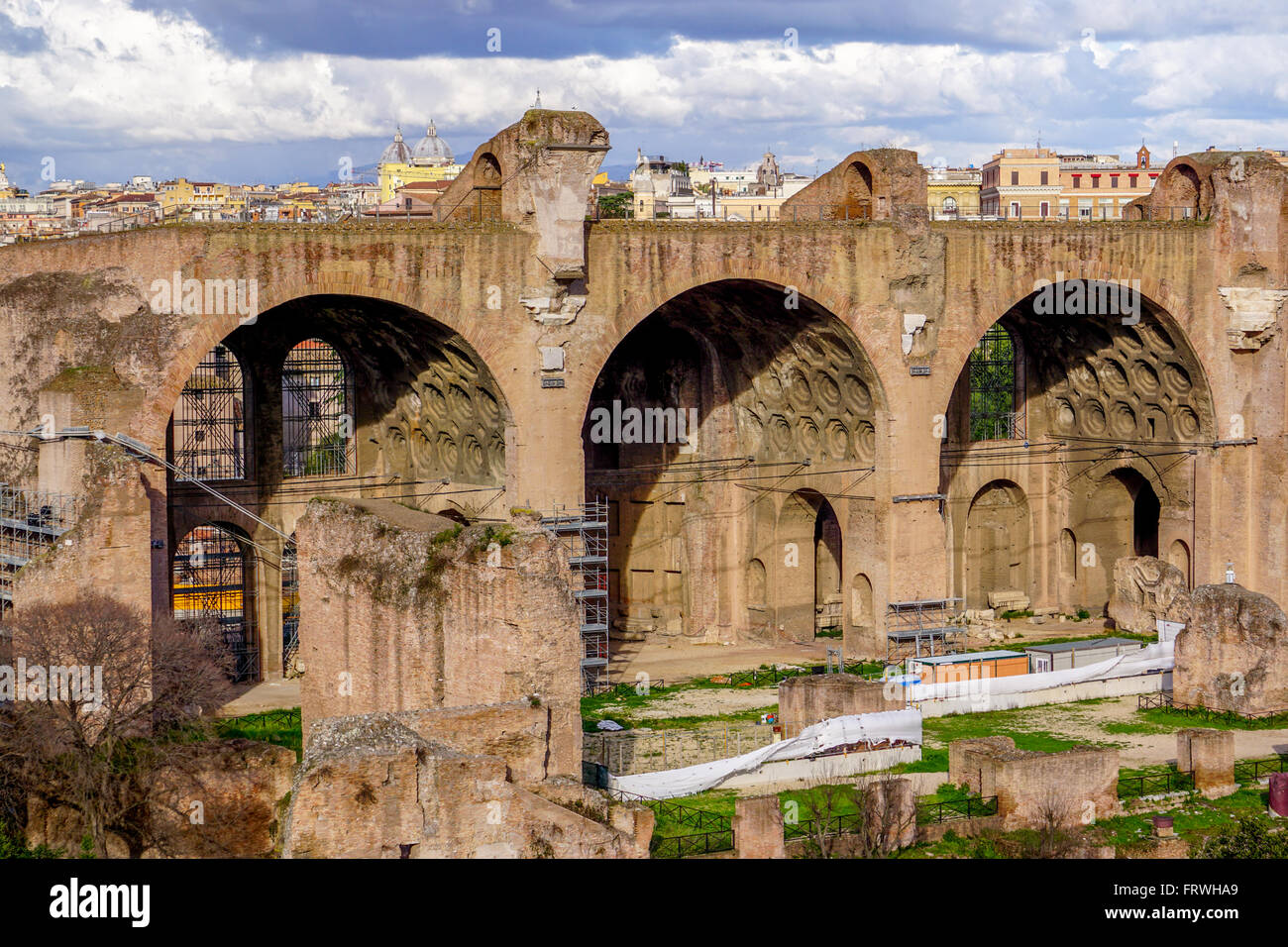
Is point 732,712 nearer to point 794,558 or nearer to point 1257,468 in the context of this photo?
point 794,558

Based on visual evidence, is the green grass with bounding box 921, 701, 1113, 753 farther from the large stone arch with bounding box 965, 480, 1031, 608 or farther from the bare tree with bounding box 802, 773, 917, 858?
the large stone arch with bounding box 965, 480, 1031, 608

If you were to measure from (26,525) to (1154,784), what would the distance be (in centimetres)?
1873

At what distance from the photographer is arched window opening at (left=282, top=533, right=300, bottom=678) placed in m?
37.7

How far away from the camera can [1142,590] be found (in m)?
41.7

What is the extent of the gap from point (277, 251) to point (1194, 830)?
17964 mm

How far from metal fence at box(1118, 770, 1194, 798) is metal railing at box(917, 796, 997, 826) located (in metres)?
2.35

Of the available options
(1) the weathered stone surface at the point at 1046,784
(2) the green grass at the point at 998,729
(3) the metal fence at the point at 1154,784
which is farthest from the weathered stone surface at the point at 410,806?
(2) the green grass at the point at 998,729

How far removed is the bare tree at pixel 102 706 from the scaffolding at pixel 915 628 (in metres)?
14.1

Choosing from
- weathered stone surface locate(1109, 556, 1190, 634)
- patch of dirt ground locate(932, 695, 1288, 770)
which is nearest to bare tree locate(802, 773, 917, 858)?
patch of dirt ground locate(932, 695, 1288, 770)

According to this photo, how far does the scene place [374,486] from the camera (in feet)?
130

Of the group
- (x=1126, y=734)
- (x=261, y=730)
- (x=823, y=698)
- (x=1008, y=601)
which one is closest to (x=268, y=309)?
(x=261, y=730)

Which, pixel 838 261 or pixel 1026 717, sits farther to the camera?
pixel 838 261

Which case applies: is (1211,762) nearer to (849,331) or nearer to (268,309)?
(849,331)
